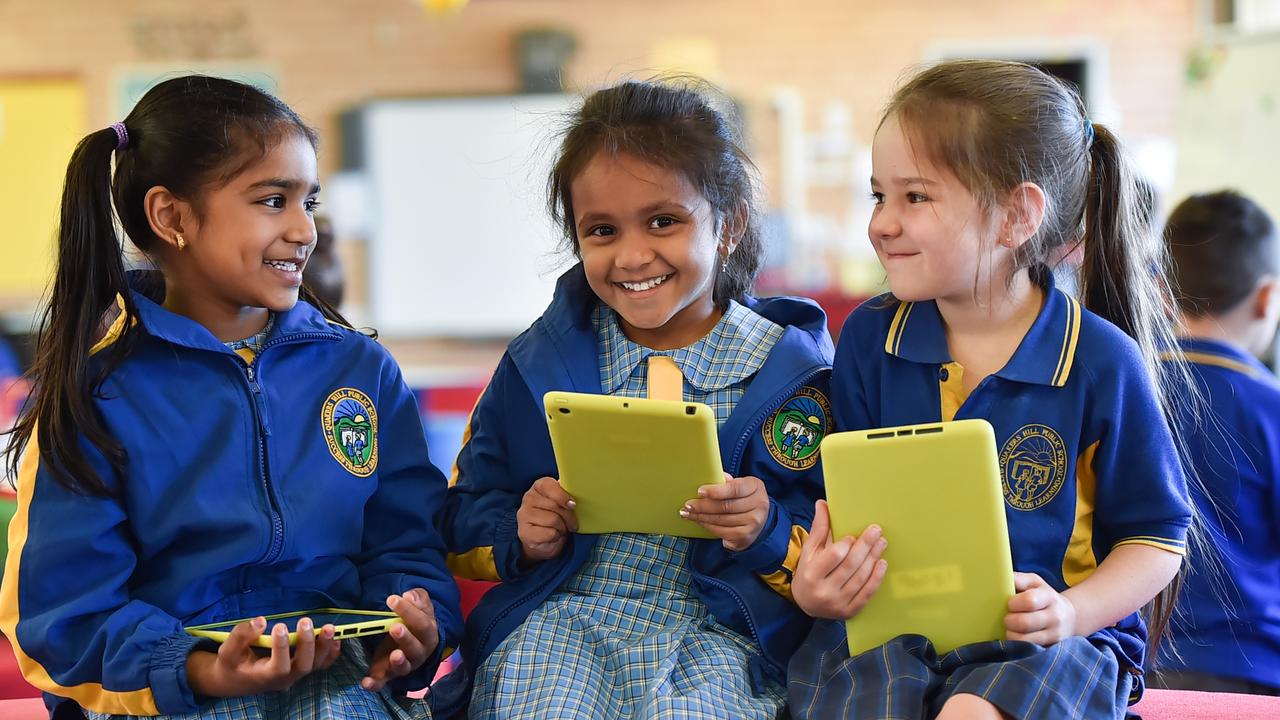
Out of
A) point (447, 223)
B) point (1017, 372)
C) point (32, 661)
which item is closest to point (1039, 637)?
point (1017, 372)

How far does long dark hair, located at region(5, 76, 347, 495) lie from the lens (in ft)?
4.67

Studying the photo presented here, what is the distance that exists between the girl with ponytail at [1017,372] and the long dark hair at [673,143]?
249 mm

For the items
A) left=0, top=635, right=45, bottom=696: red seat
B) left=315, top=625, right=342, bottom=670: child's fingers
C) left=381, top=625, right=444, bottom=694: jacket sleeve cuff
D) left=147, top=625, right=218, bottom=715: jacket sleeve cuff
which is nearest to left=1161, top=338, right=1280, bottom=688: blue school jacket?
left=381, top=625, right=444, bottom=694: jacket sleeve cuff

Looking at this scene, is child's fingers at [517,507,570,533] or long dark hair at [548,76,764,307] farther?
long dark hair at [548,76,764,307]

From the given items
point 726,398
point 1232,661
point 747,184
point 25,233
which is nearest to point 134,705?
point 726,398

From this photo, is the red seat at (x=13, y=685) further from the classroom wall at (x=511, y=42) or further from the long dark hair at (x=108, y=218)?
the classroom wall at (x=511, y=42)

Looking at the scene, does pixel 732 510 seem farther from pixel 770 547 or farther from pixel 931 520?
pixel 931 520

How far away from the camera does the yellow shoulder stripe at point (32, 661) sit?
1.35m

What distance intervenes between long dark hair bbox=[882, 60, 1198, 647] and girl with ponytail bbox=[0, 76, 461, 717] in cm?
79

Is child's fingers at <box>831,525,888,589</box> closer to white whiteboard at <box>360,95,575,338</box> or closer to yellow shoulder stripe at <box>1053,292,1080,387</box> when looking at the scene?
A: yellow shoulder stripe at <box>1053,292,1080,387</box>

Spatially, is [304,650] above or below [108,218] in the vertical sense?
below

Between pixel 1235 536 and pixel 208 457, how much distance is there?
5.03 ft

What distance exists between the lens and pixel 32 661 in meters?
1.39

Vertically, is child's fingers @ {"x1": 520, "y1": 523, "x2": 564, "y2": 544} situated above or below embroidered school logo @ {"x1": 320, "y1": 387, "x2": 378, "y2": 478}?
below
